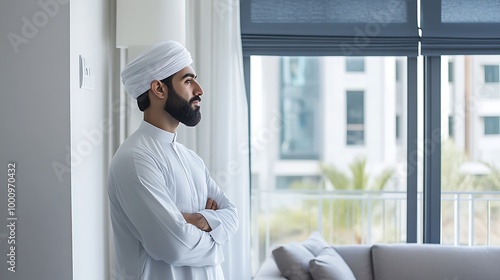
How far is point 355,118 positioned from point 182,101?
1231 cm

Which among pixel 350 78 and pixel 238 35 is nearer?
pixel 238 35

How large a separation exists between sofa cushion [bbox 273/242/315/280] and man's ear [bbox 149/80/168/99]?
62.6 inches

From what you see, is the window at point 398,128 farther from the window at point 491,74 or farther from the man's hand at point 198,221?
the man's hand at point 198,221

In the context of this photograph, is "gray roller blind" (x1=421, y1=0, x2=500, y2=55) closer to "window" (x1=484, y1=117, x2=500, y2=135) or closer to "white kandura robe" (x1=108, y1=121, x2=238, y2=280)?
"white kandura robe" (x1=108, y1=121, x2=238, y2=280)

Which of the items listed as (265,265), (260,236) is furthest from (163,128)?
(260,236)

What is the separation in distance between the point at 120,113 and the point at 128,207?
5.42 feet

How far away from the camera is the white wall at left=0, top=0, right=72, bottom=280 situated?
288cm

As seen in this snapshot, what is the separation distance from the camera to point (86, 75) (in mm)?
3252

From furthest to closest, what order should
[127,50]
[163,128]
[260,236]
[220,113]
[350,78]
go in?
[350,78]
[260,236]
[220,113]
[127,50]
[163,128]

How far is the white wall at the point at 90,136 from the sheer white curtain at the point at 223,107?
0.75 meters

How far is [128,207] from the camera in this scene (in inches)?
95.6

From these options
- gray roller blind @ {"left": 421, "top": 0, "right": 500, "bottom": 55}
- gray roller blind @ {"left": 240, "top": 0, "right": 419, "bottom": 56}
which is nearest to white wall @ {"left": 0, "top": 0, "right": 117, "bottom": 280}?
gray roller blind @ {"left": 240, "top": 0, "right": 419, "bottom": 56}

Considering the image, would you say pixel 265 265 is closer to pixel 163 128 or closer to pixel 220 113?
pixel 220 113

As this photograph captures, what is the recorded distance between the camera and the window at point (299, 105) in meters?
15.0
